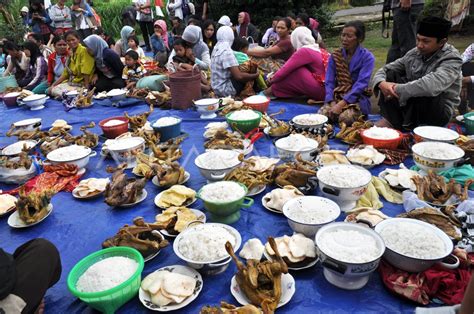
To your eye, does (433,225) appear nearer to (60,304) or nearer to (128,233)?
(128,233)

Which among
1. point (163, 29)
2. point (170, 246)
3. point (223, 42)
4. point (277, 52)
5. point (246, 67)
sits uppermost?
point (163, 29)

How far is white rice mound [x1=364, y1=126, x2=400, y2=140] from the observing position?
105 inches

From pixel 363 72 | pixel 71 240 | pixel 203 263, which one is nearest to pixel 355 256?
pixel 203 263

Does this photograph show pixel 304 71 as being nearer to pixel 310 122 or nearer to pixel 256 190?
pixel 310 122

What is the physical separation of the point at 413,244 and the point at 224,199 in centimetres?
100

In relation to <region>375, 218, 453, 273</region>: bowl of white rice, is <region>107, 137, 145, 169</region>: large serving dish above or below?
above

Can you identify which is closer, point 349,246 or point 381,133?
point 349,246

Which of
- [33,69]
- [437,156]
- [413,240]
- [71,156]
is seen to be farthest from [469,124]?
[33,69]

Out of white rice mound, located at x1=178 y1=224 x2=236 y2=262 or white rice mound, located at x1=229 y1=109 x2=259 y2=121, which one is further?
white rice mound, located at x1=229 y1=109 x2=259 y2=121

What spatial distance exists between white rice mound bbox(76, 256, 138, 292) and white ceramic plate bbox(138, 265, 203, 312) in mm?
122

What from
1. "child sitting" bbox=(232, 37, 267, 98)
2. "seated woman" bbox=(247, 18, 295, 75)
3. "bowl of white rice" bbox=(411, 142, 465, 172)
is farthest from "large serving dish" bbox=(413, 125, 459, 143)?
"seated woman" bbox=(247, 18, 295, 75)

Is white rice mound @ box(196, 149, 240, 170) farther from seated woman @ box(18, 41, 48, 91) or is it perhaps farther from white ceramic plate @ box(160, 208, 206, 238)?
seated woman @ box(18, 41, 48, 91)

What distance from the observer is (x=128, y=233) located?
1.71 meters

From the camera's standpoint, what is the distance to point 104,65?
5383mm
